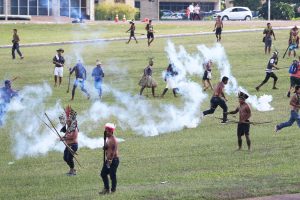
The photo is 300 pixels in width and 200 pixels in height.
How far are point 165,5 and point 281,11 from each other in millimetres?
24999

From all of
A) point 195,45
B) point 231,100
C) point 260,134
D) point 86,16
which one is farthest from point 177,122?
point 86,16

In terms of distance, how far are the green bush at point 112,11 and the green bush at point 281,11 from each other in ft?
41.9

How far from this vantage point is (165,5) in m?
103

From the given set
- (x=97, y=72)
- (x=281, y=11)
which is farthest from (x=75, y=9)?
(x=97, y=72)

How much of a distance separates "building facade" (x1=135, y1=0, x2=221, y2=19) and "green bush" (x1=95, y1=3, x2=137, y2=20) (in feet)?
43.6

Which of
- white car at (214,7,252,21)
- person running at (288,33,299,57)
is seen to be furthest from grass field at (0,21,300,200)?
white car at (214,7,252,21)

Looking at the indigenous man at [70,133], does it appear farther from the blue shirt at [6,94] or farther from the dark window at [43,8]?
the dark window at [43,8]

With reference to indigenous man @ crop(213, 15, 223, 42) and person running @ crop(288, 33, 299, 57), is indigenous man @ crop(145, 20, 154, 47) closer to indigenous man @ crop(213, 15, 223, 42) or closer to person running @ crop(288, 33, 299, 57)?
indigenous man @ crop(213, 15, 223, 42)

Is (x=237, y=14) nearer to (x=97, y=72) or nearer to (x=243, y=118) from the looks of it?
(x=97, y=72)

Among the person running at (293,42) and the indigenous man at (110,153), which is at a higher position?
the person running at (293,42)

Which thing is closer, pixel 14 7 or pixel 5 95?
pixel 5 95

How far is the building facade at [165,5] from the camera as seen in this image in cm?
9800

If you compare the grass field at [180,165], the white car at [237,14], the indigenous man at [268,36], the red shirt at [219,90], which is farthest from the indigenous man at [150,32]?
the white car at [237,14]

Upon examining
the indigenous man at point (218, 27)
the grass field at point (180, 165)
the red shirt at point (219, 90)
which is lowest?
the grass field at point (180, 165)
